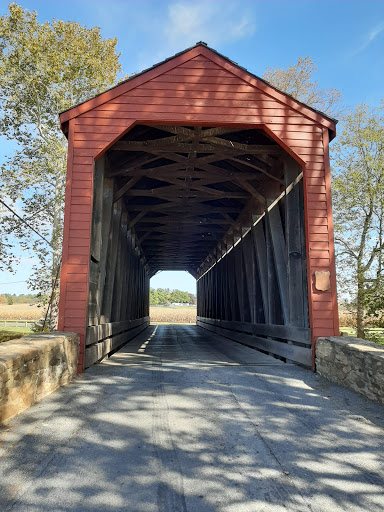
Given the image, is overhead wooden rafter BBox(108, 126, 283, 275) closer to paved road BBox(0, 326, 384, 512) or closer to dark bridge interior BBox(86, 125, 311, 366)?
dark bridge interior BBox(86, 125, 311, 366)

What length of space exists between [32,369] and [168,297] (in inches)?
6155

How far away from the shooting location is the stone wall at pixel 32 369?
10.9 ft

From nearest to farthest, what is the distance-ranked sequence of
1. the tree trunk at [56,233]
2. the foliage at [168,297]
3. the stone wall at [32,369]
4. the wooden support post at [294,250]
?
the stone wall at [32,369]
the wooden support post at [294,250]
the tree trunk at [56,233]
the foliage at [168,297]

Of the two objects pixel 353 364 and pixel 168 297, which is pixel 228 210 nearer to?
pixel 353 364

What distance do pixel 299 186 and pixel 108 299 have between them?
15.8ft

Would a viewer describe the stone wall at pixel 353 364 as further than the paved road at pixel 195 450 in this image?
Yes

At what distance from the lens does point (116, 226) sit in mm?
9203

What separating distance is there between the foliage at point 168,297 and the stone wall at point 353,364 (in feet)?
464

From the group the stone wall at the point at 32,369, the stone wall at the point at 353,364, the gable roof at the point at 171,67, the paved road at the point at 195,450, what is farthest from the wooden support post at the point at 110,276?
the stone wall at the point at 353,364

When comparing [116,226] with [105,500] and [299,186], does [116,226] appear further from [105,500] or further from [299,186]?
[105,500]

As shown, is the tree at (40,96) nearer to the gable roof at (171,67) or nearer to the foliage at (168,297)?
the gable roof at (171,67)

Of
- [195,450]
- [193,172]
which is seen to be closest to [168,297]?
[193,172]

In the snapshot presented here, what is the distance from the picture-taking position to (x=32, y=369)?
3.86 meters

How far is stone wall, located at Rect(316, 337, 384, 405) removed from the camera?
4095 millimetres
